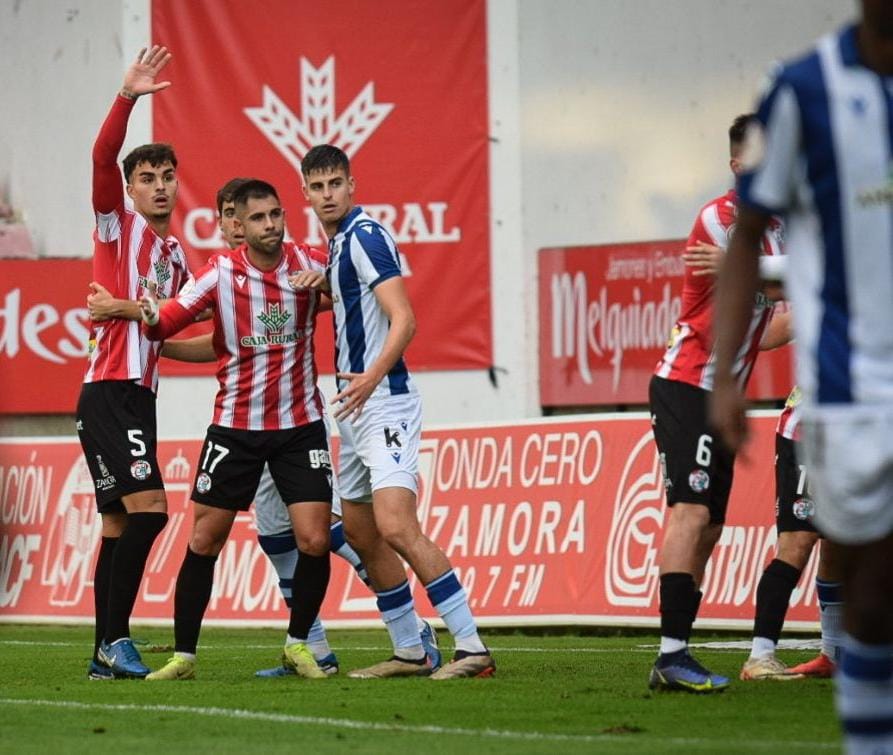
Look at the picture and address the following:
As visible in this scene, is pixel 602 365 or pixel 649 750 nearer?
pixel 649 750

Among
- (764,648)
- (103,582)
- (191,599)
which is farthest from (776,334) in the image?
(103,582)

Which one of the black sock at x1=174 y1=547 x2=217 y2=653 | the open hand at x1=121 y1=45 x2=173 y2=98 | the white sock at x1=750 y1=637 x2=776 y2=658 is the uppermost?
the open hand at x1=121 y1=45 x2=173 y2=98

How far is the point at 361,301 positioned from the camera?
337 inches

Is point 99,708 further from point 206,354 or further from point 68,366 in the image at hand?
point 68,366

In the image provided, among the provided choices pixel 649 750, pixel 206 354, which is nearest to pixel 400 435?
pixel 206 354

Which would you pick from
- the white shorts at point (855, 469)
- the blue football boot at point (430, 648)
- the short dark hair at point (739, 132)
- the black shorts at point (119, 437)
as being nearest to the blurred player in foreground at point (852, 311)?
the white shorts at point (855, 469)

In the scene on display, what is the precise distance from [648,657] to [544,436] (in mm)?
3443

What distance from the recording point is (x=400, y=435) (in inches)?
335

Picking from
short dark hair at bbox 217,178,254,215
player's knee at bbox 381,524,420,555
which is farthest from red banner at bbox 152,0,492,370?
player's knee at bbox 381,524,420,555

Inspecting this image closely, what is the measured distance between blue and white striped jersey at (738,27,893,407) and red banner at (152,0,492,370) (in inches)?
510

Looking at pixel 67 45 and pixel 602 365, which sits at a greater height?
pixel 67 45

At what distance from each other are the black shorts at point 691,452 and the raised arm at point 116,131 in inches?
113

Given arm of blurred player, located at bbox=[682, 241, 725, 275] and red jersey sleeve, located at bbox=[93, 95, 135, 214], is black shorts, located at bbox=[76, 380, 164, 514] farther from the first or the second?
arm of blurred player, located at bbox=[682, 241, 725, 275]

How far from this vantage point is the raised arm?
887cm
